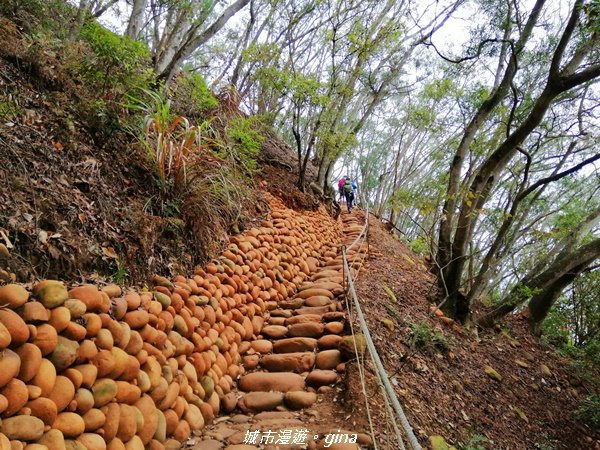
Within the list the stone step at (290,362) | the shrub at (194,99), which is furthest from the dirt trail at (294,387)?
the shrub at (194,99)

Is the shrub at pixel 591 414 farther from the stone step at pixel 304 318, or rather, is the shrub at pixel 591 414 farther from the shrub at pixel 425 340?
the stone step at pixel 304 318

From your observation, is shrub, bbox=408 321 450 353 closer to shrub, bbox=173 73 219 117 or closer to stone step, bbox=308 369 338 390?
stone step, bbox=308 369 338 390

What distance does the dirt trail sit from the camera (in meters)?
2.24

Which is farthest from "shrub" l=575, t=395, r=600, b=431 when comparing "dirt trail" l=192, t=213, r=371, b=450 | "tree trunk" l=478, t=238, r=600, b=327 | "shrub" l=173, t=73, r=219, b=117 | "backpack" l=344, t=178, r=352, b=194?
"backpack" l=344, t=178, r=352, b=194

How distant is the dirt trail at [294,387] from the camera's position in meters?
2.24

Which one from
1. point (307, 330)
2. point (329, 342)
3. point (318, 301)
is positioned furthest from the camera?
point (318, 301)

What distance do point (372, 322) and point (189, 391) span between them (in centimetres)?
165

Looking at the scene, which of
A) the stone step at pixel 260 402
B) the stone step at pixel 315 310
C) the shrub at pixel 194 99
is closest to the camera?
the stone step at pixel 260 402

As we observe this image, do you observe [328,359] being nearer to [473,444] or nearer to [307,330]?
[307,330]

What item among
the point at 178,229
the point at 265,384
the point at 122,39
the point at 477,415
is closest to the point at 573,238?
the point at 477,415

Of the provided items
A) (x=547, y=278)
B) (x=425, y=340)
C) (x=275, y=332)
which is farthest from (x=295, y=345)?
(x=547, y=278)

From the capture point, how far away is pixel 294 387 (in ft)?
9.27

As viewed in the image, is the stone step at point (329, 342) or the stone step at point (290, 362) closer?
the stone step at point (290, 362)

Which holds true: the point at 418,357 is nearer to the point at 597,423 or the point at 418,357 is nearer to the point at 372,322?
the point at 372,322
